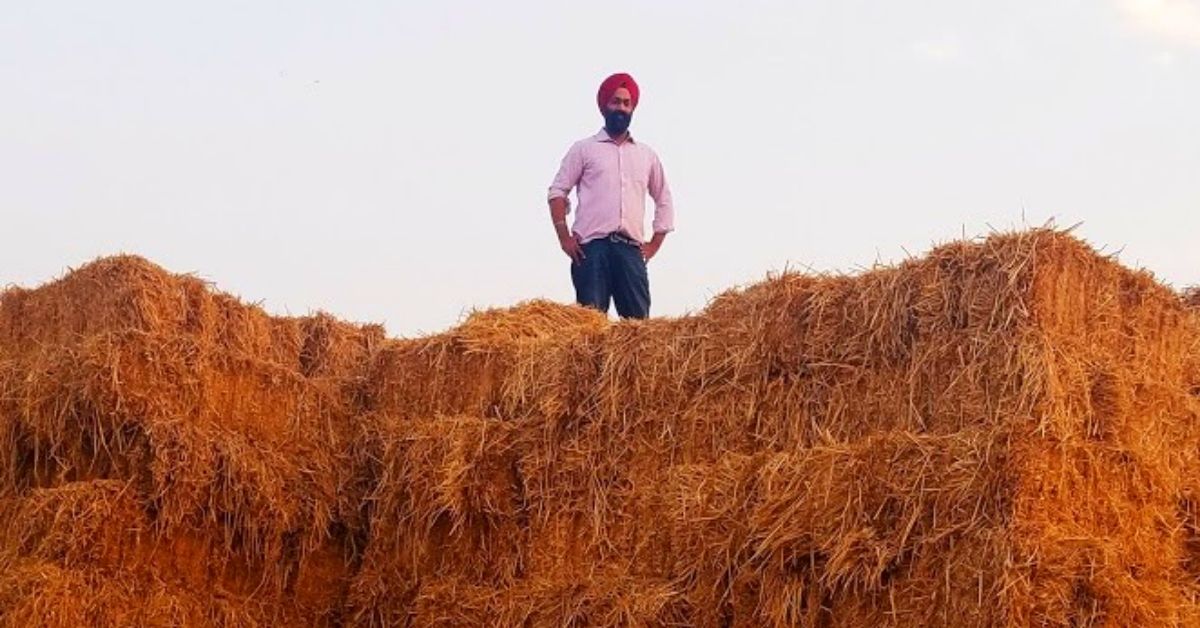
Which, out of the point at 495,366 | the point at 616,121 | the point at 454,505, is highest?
the point at 616,121

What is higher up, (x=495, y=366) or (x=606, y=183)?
(x=606, y=183)

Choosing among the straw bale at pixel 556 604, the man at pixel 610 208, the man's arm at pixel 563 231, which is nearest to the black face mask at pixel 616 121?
the man at pixel 610 208

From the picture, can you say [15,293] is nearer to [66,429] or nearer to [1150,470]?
[66,429]

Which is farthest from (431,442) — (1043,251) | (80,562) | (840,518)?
(1043,251)

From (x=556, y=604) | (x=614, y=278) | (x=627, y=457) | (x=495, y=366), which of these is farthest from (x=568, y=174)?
(x=556, y=604)

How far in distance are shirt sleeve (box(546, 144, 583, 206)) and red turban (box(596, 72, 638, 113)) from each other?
33 cm

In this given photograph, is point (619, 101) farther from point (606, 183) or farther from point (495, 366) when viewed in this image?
point (495, 366)

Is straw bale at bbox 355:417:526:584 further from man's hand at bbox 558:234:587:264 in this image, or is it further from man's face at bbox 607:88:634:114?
man's face at bbox 607:88:634:114

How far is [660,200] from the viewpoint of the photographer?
10.5 m

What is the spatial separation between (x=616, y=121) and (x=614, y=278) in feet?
3.23

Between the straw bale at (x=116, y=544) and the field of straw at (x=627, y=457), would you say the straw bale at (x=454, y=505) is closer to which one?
the field of straw at (x=627, y=457)

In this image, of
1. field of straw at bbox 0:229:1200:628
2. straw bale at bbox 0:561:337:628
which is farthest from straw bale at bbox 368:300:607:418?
straw bale at bbox 0:561:337:628

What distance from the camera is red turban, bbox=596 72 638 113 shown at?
10188mm

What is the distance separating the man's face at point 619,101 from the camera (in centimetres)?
1018
